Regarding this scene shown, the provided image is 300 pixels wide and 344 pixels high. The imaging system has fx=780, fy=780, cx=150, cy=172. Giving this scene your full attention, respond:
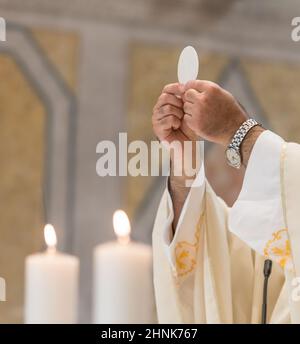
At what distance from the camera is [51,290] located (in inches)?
38.2

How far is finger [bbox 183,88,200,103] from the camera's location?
38.1 inches

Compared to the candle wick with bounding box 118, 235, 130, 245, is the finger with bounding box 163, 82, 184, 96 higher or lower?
higher

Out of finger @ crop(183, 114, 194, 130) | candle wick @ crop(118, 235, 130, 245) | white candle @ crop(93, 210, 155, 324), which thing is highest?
finger @ crop(183, 114, 194, 130)

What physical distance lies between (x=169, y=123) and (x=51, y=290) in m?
0.26

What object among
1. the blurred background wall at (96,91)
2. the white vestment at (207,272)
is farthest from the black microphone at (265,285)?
the blurred background wall at (96,91)

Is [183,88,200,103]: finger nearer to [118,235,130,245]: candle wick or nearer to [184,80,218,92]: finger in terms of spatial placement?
[184,80,218,92]: finger

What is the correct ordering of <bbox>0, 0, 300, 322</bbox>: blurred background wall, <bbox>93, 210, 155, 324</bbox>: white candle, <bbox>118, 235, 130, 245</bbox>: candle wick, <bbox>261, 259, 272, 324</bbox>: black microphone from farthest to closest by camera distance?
1. <bbox>0, 0, 300, 322</bbox>: blurred background wall
2. <bbox>261, 259, 272, 324</bbox>: black microphone
3. <bbox>118, 235, 130, 245</bbox>: candle wick
4. <bbox>93, 210, 155, 324</bbox>: white candle

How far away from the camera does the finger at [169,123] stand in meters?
1.02

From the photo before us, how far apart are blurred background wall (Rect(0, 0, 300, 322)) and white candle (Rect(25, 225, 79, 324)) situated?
1.88 meters

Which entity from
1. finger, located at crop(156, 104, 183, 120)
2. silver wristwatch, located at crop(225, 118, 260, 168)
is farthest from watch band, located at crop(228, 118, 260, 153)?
finger, located at crop(156, 104, 183, 120)

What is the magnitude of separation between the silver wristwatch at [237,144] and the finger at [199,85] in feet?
0.21

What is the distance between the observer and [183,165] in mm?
1090

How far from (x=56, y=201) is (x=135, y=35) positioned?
73cm
